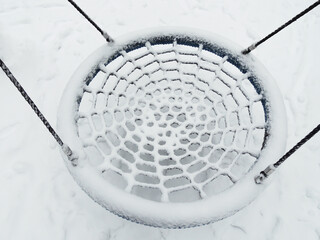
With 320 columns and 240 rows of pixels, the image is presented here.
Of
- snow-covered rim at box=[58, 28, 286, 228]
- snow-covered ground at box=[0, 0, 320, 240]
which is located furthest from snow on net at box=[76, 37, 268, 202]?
snow-covered ground at box=[0, 0, 320, 240]

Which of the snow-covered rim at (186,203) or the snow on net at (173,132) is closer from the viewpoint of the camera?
the snow-covered rim at (186,203)

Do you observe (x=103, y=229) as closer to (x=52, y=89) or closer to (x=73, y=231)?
(x=73, y=231)

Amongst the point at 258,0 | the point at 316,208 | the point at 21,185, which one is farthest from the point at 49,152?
the point at 258,0

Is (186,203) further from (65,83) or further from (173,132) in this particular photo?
(65,83)

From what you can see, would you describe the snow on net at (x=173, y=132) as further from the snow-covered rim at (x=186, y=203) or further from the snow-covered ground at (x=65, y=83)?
the snow-covered ground at (x=65, y=83)

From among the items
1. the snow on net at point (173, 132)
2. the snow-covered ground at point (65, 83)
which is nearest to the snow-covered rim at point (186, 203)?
the snow on net at point (173, 132)

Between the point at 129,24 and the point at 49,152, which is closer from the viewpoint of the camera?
the point at 49,152

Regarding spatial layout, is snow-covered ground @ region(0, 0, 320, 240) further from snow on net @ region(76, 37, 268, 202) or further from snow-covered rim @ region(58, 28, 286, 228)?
snow-covered rim @ region(58, 28, 286, 228)
